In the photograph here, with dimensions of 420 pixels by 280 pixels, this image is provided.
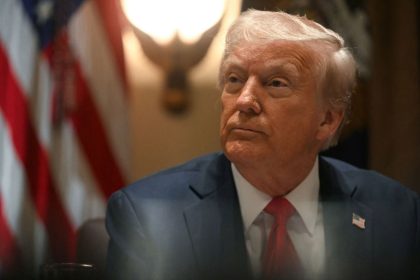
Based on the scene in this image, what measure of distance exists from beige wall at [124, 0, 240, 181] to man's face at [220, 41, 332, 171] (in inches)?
3.9

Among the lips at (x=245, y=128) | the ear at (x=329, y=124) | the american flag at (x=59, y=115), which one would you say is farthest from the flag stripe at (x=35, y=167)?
the ear at (x=329, y=124)

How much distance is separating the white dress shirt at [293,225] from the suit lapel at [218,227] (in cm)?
2

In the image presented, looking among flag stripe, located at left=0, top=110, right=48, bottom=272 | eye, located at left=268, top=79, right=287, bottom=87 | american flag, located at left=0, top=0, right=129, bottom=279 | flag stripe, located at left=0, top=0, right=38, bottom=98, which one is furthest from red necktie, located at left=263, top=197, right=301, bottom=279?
flag stripe, located at left=0, top=0, right=38, bottom=98

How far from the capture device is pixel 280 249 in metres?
1.17

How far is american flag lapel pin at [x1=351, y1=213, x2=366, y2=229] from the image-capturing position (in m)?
1.20

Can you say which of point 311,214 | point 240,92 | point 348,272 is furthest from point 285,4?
point 348,272

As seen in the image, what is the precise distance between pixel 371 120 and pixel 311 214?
300 mm

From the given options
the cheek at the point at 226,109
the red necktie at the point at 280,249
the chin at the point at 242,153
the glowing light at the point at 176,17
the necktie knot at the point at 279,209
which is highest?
the glowing light at the point at 176,17

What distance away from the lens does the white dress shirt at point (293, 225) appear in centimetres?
118

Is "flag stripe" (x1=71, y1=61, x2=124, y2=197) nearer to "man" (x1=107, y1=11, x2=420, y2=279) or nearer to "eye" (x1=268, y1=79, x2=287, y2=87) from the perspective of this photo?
"man" (x1=107, y1=11, x2=420, y2=279)

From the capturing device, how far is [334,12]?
52.6 inches

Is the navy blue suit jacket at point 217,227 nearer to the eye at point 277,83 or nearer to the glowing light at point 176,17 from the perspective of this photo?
the eye at point 277,83

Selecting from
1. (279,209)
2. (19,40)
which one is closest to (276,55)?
(279,209)

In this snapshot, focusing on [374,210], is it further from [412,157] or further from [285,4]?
[285,4]
